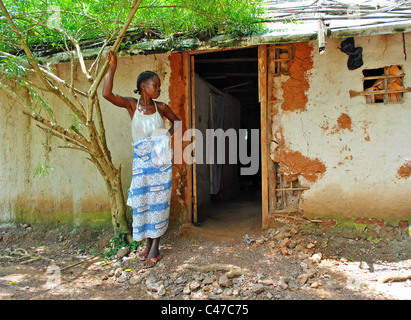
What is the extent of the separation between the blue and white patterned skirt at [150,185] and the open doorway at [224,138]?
113 centimetres

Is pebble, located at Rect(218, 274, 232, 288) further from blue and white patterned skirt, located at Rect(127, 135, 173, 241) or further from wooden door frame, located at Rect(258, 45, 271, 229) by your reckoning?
wooden door frame, located at Rect(258, 45, 271, 229)

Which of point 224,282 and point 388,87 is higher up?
point 388,87

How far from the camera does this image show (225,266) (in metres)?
3.16

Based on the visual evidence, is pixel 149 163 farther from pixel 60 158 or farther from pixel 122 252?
pixel 60 158

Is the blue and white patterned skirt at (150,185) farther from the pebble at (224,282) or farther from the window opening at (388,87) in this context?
the window opening at (388,87)

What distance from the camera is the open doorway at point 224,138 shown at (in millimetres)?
5027

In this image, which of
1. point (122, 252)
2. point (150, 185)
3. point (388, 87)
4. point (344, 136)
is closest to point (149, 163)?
point (150, 185)

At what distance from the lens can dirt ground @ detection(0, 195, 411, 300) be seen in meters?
2.79

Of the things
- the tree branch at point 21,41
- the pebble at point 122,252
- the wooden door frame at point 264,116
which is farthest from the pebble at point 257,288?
the tree branch at point 21,41

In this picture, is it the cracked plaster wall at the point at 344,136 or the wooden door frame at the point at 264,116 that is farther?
the wooden door frame at the point at 264,116

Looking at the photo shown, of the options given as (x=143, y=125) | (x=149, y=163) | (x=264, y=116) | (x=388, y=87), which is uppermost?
(x=388, y=87)

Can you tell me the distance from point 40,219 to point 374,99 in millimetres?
4815

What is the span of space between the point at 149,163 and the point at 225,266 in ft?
4.27

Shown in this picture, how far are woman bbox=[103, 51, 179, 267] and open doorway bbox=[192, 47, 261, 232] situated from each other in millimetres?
1122
